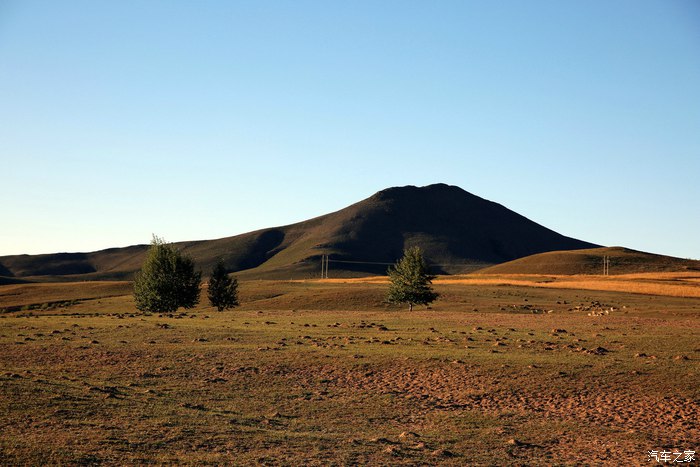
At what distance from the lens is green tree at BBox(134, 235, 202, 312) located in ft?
259

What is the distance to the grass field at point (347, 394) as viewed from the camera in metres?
18.2

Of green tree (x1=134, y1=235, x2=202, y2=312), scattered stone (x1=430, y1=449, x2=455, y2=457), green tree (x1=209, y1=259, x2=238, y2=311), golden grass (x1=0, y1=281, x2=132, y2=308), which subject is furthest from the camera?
golden grass (x1=0, y1=281, x2=132, y2=308)

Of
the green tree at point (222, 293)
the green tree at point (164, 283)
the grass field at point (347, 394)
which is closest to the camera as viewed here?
the grass field at point (347, 394)

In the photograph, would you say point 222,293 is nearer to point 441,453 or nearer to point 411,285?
point 411,285

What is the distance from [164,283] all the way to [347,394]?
57520 mm

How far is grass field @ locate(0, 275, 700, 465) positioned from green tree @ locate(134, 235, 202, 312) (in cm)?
3132

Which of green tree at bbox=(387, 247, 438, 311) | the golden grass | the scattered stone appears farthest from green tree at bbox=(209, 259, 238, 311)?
the scattered stone

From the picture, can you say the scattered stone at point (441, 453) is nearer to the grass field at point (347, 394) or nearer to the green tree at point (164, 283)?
the grass field at point (347, 394)

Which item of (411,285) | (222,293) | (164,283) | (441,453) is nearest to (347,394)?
(441,453)

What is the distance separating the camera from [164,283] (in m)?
79.1

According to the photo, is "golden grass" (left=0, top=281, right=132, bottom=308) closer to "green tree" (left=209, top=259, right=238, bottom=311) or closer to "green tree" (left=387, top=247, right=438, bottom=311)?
"green tree" (left=209, top=259, right=238, bottom=311)

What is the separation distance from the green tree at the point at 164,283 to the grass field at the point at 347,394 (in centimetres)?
3132

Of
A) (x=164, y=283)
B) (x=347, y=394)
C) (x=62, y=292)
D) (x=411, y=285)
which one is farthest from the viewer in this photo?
(x=62, y=292)

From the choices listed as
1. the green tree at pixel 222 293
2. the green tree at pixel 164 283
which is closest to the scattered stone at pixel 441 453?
the green tree at pixel 164 283
